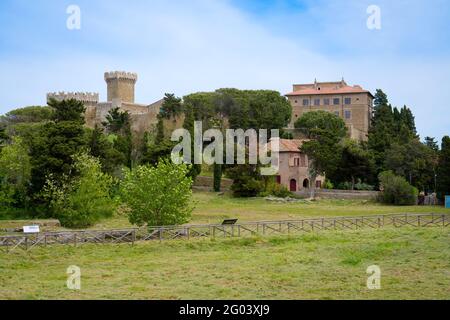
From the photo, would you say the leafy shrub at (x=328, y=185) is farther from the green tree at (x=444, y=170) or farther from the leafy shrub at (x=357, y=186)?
the green tree at (x=444, y=170)

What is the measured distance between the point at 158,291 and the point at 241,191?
43.4m

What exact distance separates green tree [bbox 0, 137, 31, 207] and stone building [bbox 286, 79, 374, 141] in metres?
55.0

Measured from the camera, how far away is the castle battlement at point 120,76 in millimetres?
105250

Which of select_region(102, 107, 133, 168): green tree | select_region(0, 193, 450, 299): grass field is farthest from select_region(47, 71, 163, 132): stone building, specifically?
select_region(0, 193, 450, 299): grass field

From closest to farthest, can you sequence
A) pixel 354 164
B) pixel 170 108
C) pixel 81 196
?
pixel 81 196 → pixel 354 164 → pixel 170 108

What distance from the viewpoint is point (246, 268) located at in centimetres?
2502

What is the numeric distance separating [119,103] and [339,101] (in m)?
35.6

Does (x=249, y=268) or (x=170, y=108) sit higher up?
(x=170, y=108)

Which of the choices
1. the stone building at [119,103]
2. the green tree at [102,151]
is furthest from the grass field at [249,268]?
the stone building at [119,103]

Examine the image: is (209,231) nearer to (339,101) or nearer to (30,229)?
(30,229)

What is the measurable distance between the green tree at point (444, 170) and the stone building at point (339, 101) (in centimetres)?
3746

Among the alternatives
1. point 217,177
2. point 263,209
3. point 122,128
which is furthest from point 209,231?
point 122,128

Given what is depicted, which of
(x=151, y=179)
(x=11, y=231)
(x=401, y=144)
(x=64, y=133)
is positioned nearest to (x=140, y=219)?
(x=151, y=179)

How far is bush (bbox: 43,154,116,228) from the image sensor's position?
4159 centimetres
